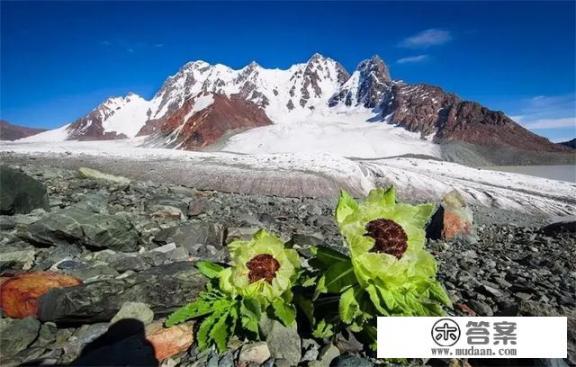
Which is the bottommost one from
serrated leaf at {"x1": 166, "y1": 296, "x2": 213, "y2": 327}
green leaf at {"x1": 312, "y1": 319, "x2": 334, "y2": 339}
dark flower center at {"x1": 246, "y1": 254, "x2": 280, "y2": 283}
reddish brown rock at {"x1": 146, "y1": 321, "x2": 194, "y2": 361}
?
reddish brown rock at {"x1": 146, "y1": 321, "x2": 194, "y2": 361}

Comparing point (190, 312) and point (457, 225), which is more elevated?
point (190, 312)

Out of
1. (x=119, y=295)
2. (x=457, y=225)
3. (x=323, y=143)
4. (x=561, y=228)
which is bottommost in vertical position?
(x=561, y=228)

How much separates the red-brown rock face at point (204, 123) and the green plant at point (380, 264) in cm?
6338

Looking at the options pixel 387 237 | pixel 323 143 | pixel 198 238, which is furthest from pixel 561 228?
pixel 323 143

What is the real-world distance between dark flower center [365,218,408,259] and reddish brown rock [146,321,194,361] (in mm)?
1750

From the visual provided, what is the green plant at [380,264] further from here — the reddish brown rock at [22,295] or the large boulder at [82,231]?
the large boulder at [82,231]

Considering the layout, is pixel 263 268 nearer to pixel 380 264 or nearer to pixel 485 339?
pixel 380 264

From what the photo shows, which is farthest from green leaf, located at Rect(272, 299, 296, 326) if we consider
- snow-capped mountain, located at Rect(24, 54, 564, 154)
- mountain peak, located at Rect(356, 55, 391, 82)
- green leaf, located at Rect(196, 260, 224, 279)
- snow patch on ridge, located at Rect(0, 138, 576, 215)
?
mountain peak, located at Rect(356, 55, 391, 82)

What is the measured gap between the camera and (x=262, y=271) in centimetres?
288

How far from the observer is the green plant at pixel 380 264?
2408mm

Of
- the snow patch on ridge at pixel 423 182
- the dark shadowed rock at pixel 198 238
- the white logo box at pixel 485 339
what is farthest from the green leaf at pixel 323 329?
the snow patch on ridge at pixel 423 182

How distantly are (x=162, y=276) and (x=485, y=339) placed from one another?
2.80 metres

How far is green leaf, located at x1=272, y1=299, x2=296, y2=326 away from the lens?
2813 mm

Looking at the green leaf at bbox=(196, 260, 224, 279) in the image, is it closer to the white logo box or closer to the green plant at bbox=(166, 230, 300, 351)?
the green plant at bbox=(166, 230, 300, 351)
